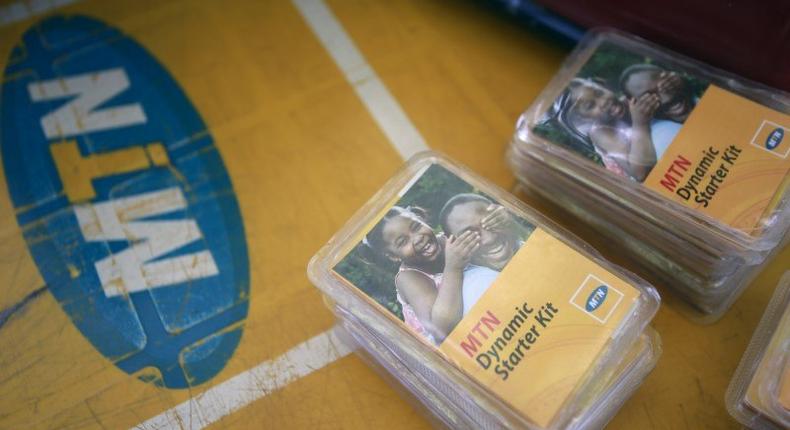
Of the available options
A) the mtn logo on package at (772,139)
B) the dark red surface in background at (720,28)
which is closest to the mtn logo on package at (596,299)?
the mtn logo on package at (772,139)

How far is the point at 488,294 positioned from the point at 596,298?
13 cm

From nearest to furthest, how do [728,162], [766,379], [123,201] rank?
[766,379], [728,162], [123,201]

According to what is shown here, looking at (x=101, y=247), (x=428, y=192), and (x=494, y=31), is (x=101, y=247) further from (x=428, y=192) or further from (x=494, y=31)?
(x=494, y=31)

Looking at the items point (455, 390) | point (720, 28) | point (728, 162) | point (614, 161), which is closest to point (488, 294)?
point (455, 390)

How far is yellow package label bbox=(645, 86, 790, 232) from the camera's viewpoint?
36.4 inches

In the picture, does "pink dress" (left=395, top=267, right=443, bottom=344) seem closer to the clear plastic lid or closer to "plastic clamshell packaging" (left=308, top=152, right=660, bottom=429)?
"plastic clamshell packaging" (left=308, top=152, right=660, bottom=429)

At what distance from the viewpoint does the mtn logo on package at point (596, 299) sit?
855 mm

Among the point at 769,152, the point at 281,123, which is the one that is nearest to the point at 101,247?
the point at 281,123

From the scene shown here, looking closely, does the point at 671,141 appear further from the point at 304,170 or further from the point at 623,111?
the point at 304,170

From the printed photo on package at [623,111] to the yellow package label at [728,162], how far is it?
2 cm

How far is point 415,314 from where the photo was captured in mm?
878

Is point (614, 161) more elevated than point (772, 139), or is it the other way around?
point (772, 139)

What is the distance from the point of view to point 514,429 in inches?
31.9

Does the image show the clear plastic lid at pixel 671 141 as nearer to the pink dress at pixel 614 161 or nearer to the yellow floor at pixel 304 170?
the pink dress at pixel 614 161
